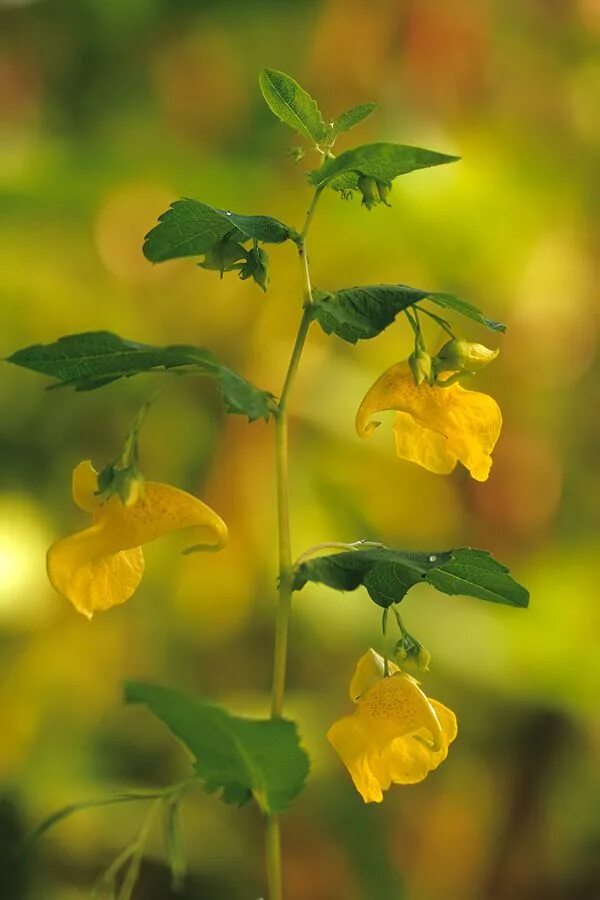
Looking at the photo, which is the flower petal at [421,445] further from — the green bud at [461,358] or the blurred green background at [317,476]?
the blurred green background at [317,476]

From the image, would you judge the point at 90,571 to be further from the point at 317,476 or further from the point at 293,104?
the point at 317,476

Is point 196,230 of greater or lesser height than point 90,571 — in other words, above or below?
above

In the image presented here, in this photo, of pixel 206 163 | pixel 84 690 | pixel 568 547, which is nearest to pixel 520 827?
pixel 568 547

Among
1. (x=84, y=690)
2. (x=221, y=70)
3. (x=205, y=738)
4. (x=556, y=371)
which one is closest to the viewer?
(x=205, y=738)

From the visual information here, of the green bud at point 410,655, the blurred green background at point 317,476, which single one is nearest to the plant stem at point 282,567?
the green bud at point 410,655

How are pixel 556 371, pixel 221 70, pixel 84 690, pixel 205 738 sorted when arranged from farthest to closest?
1. pixel 221 70
2. pixel 556 371
3. pixel 84 690
4. pixel 205 738

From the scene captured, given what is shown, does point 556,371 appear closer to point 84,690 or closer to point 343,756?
point 84,690

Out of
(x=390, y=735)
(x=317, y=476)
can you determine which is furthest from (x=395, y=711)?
(x=317, y=476)
